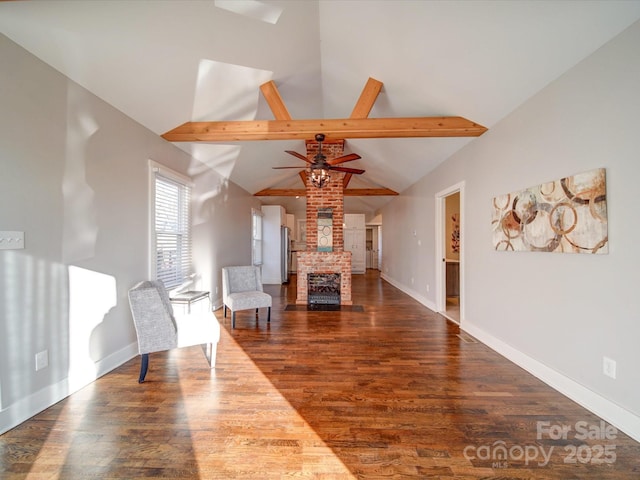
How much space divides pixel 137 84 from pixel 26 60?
756 millimetres

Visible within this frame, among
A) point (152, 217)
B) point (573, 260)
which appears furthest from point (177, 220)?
point (573, 260)

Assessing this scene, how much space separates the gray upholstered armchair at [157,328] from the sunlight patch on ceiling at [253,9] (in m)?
2.46


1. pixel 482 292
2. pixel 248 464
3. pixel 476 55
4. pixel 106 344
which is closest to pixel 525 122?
pixel 476 55

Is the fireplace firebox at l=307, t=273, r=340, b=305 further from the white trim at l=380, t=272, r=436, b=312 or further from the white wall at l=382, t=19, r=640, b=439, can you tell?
the white wall at l=382, t=19, r=640, b=439

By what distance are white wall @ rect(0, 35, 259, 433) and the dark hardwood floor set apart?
12.0 inches

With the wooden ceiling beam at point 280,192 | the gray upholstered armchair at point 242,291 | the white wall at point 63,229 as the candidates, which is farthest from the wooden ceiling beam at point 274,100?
the wooden ceiling beam at point 280,192

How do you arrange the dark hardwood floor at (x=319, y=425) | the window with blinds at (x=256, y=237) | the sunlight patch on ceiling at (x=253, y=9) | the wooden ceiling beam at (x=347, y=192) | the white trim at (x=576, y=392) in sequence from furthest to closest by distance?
1. the wooden ceiling beam at (x=347, y=192)
2. the window with blinds at (x=256, y=237)
3. the sunlight patch on ceiling at (x=253, y=9)
4. the white trim at (x=576, y=392)
5. the dark hardwood floor at (x=319, y=425)

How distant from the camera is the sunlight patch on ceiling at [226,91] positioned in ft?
9.20

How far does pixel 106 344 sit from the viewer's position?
8.43 ft

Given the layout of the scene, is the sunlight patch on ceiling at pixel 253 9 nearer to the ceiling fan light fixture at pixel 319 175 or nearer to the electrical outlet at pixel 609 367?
the ceiling fan light fixture at pixel 319 175

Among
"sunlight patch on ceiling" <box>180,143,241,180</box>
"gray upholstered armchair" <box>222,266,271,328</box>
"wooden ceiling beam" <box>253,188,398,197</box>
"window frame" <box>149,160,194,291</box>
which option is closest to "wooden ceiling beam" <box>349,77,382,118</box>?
"sunlight patch on ceiling" <box>180,143,241,180</box>

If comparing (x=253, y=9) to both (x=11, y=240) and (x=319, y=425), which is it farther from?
(x=319, y=425)

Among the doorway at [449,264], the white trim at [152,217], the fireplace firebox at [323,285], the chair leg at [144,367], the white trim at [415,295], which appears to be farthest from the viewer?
the fireplace firebox at [323,285]

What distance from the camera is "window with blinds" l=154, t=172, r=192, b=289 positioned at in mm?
3377
